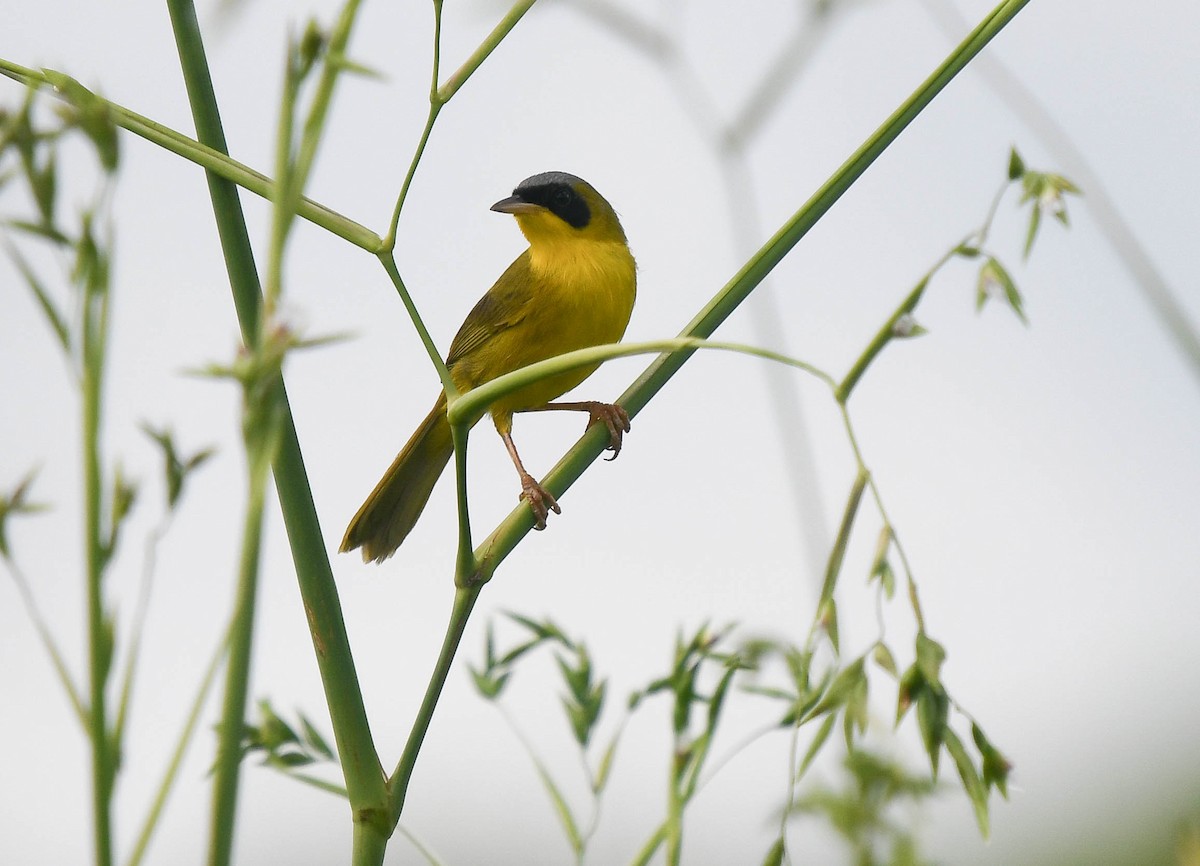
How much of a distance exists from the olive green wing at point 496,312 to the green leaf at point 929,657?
7.65 ft

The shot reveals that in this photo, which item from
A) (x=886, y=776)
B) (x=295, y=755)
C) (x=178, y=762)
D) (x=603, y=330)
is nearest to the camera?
(x=178, y=762)

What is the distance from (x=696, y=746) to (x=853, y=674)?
0.14 metres

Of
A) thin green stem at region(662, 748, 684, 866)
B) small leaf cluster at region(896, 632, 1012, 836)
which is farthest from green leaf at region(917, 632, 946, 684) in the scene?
thin green stem at region(662, 748, 684, 866)

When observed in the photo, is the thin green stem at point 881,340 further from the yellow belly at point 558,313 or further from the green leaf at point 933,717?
the yellow belly at point 558,313

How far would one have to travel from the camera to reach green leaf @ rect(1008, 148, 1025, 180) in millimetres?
1190

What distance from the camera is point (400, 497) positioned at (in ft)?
9.54

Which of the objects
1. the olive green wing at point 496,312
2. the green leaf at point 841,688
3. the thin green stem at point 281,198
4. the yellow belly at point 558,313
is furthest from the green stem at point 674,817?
the olive green wing at point 496,312

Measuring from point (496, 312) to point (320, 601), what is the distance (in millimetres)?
2458

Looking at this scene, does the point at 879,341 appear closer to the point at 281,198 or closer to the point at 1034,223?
the point at 1034,223

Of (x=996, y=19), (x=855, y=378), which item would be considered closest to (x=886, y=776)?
(x=855, y=378)

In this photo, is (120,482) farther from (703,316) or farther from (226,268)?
(703,316)

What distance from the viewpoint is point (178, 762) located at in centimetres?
46

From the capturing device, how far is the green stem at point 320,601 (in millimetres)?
796

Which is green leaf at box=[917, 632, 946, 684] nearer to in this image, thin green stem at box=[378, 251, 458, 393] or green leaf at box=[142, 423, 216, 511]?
thin green stem at box=[378, 251, 458, 393]
